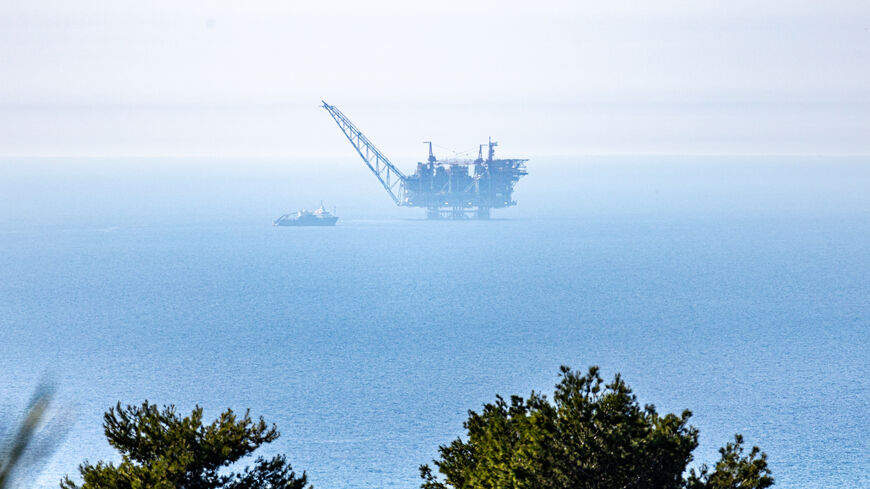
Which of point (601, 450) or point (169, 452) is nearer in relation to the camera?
point (601, 450)

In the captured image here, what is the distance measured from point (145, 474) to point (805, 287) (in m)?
143

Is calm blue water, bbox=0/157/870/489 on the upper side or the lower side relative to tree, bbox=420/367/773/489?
lower

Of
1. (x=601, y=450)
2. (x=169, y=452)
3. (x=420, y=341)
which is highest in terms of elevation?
(x=601, y=450)

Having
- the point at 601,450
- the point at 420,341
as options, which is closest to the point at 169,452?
the point at 601,450

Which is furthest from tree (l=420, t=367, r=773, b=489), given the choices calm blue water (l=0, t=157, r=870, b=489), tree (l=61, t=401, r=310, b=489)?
calm blue water (l=0, t=157, r=870, b=489)

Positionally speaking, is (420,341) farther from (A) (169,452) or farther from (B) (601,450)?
(B) (601,450)

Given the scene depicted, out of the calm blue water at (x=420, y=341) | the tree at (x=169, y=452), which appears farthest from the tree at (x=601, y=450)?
the calm blue water at (x=420, y=341)

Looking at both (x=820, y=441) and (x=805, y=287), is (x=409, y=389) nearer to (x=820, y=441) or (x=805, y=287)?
(x=820, y=441)

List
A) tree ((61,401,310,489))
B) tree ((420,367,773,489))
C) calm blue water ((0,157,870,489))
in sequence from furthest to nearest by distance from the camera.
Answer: calm blue water ((0,157,870,489)) → tree ((61,401,310,489)) → tree ((420,367,773,489))

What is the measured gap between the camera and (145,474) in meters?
17.5

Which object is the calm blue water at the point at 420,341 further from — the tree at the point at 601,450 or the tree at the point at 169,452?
the tree at the point at 601,450

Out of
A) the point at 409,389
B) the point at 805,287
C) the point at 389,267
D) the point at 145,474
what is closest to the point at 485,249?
the point at 389,267

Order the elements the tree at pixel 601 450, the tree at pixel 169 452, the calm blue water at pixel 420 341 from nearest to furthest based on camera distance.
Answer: the tree at pixel 601 450, the tree at pixel 169 452, the calm blue water at pixel 420 341

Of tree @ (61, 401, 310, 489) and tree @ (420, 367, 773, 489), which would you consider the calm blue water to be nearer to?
tree @ (61, 401, 310, 489)
